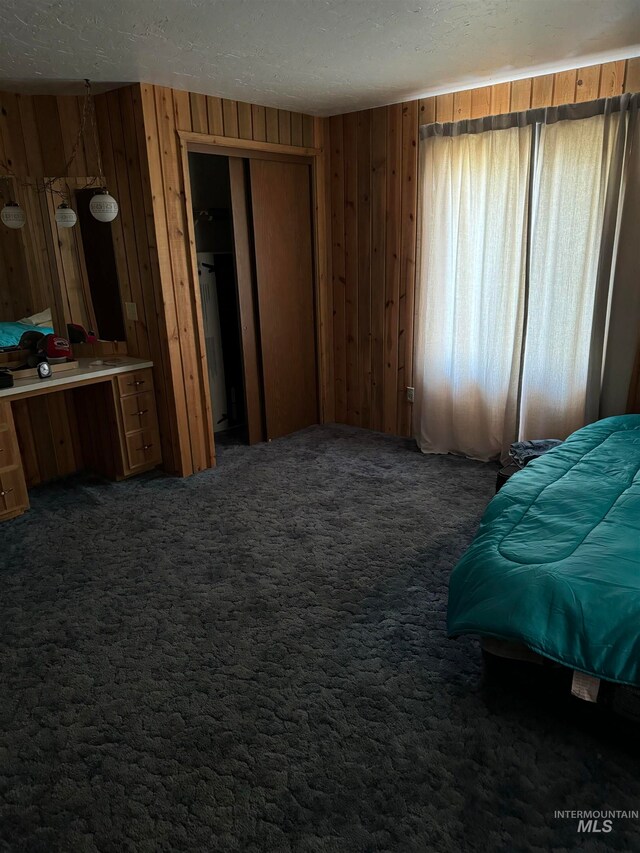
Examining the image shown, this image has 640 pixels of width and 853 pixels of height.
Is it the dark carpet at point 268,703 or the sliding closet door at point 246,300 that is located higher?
the sliding closet door at point 246,300

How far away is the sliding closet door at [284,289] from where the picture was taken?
4500 mm

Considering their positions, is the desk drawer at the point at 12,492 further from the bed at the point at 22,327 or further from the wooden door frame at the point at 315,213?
the wooden door frame at the point at 315,213

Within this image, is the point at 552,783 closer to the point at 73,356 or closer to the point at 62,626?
the point at 62,626

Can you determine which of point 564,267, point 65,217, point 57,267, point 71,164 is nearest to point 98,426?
point 57,267

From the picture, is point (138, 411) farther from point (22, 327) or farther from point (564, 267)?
point (564, 267)

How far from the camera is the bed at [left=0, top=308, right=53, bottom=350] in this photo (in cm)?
378

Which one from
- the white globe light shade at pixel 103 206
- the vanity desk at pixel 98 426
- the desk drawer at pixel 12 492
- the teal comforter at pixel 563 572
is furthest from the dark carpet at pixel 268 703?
the white globe light shade at pixel 103 206

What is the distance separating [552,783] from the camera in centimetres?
177

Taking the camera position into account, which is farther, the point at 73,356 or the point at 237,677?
the point at 73,356

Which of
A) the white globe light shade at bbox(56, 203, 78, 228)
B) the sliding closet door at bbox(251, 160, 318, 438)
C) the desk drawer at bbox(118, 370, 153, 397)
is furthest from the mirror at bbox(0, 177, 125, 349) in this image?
the sliding closet door at bbox(251, 160, 318, 438)

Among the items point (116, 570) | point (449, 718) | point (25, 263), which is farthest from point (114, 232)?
point (449, 718)

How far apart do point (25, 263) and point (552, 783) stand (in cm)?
389

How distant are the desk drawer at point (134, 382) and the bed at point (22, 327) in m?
0.62

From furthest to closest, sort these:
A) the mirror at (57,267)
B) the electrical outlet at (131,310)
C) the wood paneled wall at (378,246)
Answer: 1. the wood paneled wall at (378,246)
2. the electrical outlet at (131,310)
3. the mirror at (57,267)
